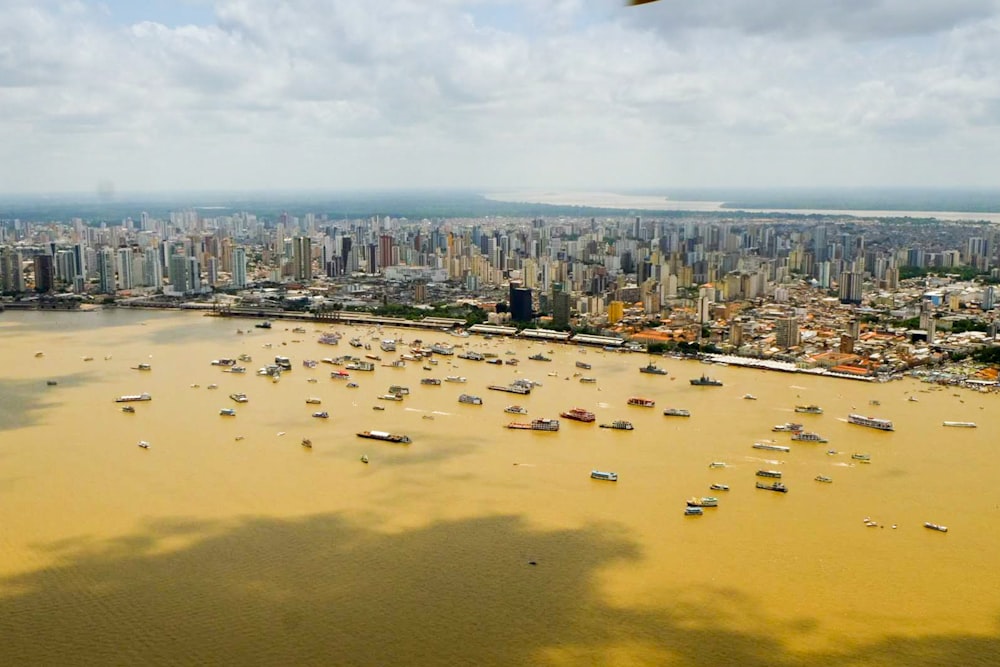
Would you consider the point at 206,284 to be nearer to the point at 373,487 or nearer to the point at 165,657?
the point at 373,487

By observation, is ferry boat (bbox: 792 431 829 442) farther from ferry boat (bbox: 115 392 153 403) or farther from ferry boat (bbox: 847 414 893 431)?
ferry boat (bbox: 115 392 153 403)

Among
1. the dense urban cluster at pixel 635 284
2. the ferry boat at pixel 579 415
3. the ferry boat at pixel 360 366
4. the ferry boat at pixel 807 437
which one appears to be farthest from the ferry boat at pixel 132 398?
the dense urban cluster at pixel 635 284

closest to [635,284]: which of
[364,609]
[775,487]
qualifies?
[775,487]

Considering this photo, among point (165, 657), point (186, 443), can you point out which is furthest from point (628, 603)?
point (186, 443)

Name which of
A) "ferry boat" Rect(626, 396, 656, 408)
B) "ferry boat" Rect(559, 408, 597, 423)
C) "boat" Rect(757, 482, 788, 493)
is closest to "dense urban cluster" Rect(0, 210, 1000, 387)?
"ferry boat" Rect(626, 396, 656, 408)

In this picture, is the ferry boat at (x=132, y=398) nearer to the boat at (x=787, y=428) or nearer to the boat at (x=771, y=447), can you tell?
the boat at (x=771, y=447)

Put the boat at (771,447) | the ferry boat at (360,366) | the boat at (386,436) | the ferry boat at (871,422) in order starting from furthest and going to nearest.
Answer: the ferry boat at (360,366) < the ferry boat at (871,422) < the boat at (386,436) < the boat at (771,447)

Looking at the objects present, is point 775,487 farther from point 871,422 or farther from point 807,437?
point 871,422
